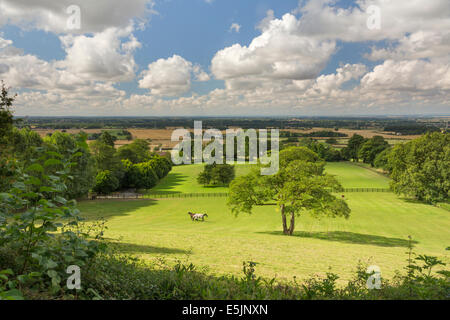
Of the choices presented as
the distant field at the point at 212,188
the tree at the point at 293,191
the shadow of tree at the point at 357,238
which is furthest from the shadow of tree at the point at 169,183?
the shadow of tree at the point at 357,238

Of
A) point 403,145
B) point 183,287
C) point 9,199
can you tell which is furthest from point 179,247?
point 403,145

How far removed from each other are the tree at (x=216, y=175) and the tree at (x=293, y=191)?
134ft

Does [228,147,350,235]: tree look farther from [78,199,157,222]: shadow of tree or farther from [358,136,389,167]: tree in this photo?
[358,136,389,167]: tree

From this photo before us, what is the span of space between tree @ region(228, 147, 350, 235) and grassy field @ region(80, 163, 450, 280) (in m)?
2.41

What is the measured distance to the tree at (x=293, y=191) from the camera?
73.7 ft

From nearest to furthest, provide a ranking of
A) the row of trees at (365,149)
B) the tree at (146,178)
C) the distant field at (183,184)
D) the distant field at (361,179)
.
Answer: the tree at (146,178), the distant field at (183,184), the distant field at (361,179), the row of trees at (365,149)

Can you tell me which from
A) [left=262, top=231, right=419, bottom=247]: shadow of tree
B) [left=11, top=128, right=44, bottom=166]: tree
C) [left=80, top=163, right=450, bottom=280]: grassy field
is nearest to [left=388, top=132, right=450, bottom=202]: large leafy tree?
[left=80, top=163, right=450, bottom=280]: grassy field

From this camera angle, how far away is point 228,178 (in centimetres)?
6856

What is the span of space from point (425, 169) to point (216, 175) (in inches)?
1660

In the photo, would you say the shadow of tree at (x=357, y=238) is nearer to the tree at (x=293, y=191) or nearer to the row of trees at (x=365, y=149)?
the tree at (x=293, y=191)

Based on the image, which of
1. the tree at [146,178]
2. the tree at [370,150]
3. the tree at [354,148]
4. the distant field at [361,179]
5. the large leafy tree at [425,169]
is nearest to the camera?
the large leafy tree at [425,169]

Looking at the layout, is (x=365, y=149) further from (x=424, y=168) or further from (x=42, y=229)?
(x=42, y=229)

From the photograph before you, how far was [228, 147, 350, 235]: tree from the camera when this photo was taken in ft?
73.7
